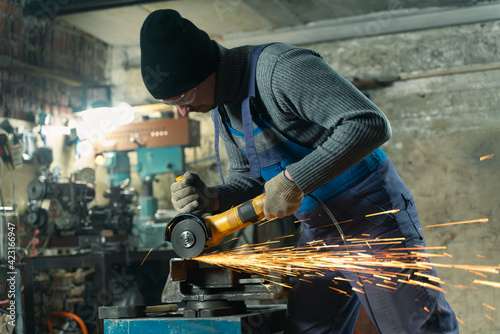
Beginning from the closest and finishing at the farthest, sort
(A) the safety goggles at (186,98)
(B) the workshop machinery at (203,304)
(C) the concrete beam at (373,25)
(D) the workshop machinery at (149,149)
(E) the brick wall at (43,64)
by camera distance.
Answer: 1. (B) the workshop machinery at (203,304)
2. (A) the safety goggles at (186,98)
3. (E) the brick wall at (43,64)
4. (D) the workshop machinery at (149,149)
5. (C) the concrete beam at (373,25)

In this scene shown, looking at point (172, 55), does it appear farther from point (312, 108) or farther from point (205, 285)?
point (205, 285)

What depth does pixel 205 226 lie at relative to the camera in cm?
160

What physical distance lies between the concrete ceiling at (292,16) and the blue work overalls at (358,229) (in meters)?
2.90

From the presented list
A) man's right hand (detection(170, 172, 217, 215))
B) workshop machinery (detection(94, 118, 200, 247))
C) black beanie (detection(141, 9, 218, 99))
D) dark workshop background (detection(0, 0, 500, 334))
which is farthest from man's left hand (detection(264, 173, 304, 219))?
dark workshop background (detection(0, 0, 500, 334))

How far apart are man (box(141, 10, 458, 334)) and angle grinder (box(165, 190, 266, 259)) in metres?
0.05

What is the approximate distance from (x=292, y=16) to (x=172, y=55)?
11.3 ft

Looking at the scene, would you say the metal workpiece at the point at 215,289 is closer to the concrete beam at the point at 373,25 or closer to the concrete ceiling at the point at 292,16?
the concrete ceiling at the point at 292,16

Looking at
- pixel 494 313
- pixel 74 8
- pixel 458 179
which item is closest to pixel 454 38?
pixel 458 179

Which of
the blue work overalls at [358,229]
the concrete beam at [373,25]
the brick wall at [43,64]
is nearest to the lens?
the blue work overalls at [358,229]

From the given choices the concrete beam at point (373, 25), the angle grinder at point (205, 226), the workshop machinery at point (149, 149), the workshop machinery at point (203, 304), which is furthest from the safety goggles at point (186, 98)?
the concrete beam at point (373, 25)

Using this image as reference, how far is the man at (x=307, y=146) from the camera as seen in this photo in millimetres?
1507

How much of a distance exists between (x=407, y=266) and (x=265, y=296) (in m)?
0.42

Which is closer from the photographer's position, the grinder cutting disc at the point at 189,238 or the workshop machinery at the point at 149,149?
the grinder cutting disc at the point at 189,238

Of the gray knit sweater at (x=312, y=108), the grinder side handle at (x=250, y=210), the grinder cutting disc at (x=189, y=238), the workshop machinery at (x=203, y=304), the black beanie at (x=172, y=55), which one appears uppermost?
the black beanie at (x=172, y=55)
